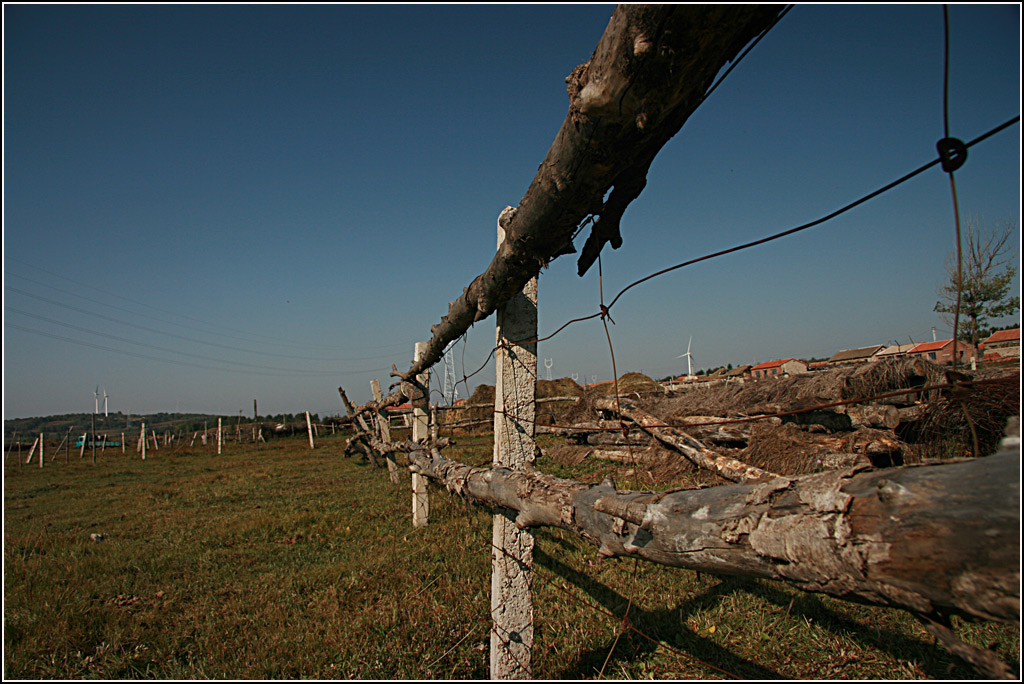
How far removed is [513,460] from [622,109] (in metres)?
2.21

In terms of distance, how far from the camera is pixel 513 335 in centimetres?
285

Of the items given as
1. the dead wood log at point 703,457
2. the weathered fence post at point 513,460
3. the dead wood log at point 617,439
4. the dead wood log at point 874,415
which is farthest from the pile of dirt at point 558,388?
the weathered fence post at point 513,460

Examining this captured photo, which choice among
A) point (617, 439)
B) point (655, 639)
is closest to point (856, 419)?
point (617, 439)

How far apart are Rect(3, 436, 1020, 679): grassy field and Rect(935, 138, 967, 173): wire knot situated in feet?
6.74

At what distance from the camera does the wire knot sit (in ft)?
2.90

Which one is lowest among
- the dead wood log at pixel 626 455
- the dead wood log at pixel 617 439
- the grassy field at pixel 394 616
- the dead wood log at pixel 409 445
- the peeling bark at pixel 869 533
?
the grassy field at pixel 394 616

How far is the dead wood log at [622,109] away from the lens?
0.91 m

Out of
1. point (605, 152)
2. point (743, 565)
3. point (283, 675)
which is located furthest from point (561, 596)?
point (605, 152)

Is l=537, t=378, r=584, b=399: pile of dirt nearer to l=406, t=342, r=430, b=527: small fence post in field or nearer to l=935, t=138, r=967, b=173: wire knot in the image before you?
l=406, t=342, r=430, b=527: small fence post in field

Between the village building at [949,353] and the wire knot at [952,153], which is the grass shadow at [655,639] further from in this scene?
the wire knot at [952,153]

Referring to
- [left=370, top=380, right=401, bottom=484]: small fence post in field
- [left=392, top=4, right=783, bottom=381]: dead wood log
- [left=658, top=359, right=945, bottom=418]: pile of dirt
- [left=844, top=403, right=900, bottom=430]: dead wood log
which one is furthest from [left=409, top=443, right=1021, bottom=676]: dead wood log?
[left=370, top=380, right=401, bottom=484]: small fence post in field

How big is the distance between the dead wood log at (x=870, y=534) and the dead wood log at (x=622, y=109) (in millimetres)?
857

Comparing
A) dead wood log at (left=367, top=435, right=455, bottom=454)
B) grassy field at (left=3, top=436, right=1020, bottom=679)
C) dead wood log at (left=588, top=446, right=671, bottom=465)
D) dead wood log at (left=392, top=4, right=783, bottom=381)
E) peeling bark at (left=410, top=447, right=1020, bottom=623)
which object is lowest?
grassy field at (left=3, top=436, right=1020, bottom=679)

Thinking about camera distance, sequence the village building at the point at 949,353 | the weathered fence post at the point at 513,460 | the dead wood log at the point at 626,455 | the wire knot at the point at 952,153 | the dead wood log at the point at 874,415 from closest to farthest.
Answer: the wire knot at the point at 952,153
the village building at the point at 949,353
the weathered fence post at the point at 513,460
the dead wood log at the point at 874,415
the dead wood log at the point at 626,455
